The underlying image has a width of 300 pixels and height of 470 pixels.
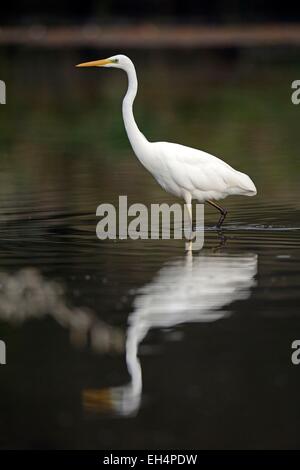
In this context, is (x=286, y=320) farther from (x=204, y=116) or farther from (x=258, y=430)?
(x=204, y=116)

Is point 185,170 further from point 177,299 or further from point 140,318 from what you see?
point 140,318

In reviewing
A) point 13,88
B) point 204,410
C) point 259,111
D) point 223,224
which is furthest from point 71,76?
point 204,410

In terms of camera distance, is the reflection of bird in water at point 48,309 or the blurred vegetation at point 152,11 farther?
the blurred vegetation at point 152,11

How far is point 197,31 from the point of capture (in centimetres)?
6044

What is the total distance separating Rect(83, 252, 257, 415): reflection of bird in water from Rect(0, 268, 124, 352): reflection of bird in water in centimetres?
18

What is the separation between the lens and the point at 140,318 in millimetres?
9609

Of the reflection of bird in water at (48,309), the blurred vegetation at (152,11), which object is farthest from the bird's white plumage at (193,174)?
the blurred vegetation at (152,11)

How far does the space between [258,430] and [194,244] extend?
229 inches

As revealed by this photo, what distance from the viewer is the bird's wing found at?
13.7 meters

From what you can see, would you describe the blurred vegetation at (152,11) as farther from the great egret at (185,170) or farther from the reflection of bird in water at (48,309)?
the reflection of bird in water at (48,309)

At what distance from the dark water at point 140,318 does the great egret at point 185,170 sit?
15.7 inches

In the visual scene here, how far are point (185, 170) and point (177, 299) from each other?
367 centimetres

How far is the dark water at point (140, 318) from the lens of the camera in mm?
7496

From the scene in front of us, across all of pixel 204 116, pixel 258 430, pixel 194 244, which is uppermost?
pixel 204 116
